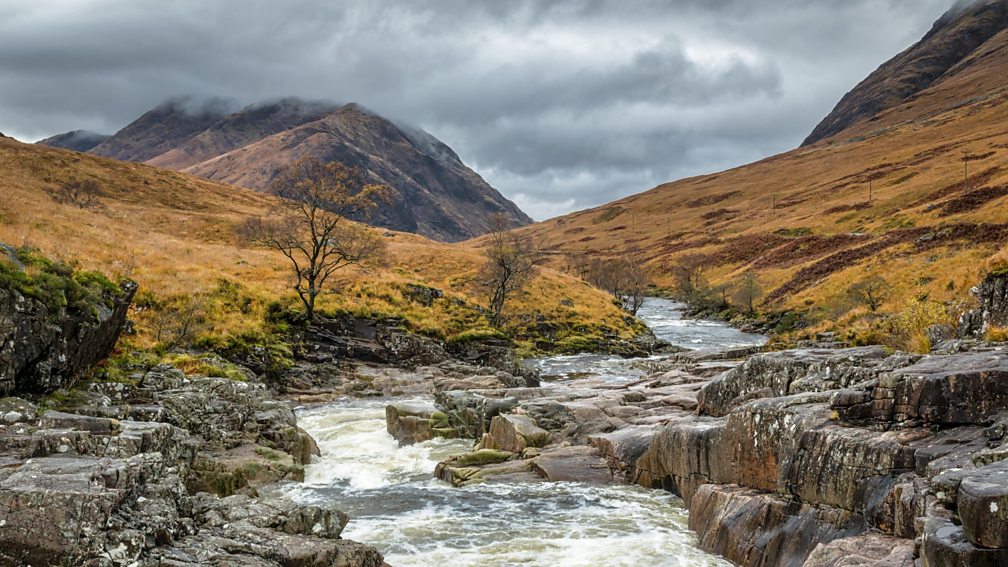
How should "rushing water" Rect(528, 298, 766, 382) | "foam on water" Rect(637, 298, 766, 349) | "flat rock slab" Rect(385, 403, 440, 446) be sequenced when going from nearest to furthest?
"flat rock slab" Rect(385, 403, 440, 446), "rushing water" Rect(528, 298, 766, 382), "foam on water" Rect(637, 298, 766, 349)

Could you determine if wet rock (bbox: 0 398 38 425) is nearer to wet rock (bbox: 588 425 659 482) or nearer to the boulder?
the boulder

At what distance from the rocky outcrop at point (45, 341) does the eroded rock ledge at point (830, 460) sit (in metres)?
13.0

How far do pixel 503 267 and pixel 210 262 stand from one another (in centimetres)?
2779

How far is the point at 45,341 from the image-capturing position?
18672 mm

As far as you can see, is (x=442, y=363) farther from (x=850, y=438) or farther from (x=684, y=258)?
(x=684, y=258)

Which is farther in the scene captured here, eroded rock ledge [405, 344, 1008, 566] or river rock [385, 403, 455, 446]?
river rock [385, 403, 455, 446]

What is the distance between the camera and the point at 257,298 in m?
47.1

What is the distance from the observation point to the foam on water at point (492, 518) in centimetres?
1531

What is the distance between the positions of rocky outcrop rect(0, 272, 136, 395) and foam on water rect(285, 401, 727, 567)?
8.04m

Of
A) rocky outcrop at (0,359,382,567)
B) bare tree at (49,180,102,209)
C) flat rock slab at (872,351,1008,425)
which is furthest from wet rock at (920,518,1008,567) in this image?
bare tree at (49,180,102,209)

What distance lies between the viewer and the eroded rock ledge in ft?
30.0

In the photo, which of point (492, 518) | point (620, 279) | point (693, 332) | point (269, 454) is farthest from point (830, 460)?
point (620, 279)

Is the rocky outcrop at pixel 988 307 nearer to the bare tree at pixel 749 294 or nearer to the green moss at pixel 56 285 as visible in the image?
the green moss at pixel 56 285

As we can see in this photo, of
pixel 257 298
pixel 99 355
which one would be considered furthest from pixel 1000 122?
pixel 99 355
